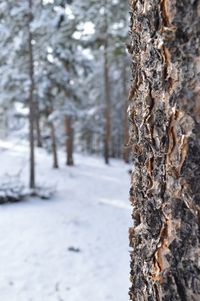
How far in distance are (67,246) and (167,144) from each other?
7.94 metres

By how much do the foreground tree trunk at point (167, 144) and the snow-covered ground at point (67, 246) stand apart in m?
5.71

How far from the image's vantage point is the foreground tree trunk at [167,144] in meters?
0.97

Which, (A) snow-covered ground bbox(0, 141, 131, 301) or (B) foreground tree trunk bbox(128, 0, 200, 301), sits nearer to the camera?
(B) foreground tree trunk bbox(128, 0, 200, 301)

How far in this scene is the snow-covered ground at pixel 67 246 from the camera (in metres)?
6.80

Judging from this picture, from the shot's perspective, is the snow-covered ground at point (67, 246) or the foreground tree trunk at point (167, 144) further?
the snow-covered ground at point (67, 246)

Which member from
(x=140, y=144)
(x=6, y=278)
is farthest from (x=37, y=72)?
(x=140, y=144)

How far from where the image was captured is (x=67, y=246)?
28.6 ft

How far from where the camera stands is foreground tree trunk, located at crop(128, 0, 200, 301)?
0.97 meters

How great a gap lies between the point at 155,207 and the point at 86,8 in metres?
12.3

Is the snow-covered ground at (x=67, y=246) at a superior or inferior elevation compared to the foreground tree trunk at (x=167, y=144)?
inferior

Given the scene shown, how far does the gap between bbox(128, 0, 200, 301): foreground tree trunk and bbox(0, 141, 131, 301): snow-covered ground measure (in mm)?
5709

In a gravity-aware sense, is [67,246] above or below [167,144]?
below

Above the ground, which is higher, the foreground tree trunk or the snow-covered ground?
the foreground tree trunk

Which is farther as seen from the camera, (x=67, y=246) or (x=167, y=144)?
(x=67, y=246)
